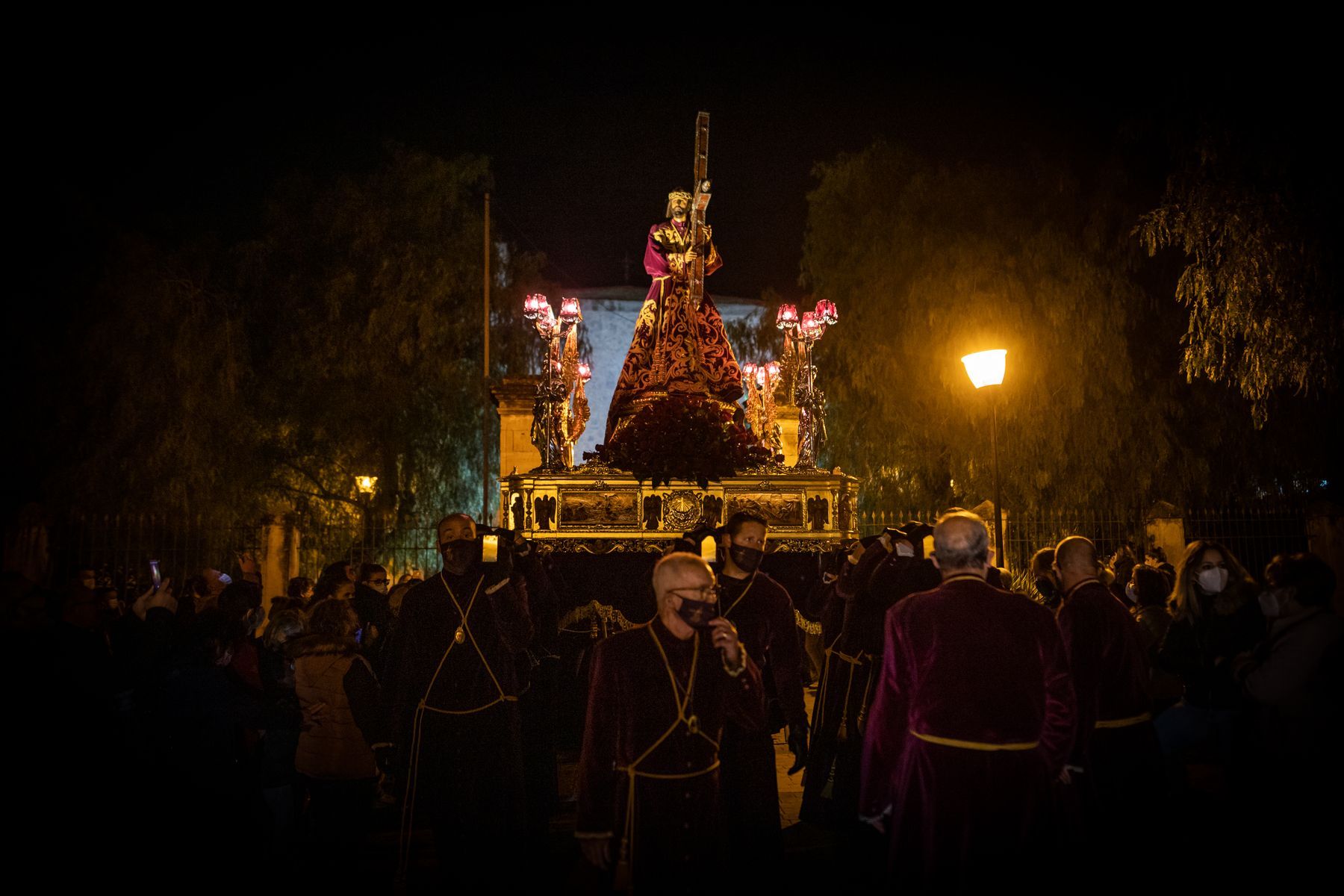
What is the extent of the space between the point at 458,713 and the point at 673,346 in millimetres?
5609

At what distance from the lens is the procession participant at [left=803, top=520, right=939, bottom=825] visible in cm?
611

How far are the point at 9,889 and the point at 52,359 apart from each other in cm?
1507

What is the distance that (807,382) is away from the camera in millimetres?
10430

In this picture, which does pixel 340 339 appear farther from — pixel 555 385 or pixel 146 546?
pixel 555 385

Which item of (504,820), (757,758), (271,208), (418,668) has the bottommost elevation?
(504,820)

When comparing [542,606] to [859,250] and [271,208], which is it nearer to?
[859,250]

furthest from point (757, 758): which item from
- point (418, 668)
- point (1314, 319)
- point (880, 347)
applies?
point (880, 347)

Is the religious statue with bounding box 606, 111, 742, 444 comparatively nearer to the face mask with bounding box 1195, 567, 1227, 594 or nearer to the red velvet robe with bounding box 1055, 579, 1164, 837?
the face mask with bounding box 1195, 567, 1227, 594

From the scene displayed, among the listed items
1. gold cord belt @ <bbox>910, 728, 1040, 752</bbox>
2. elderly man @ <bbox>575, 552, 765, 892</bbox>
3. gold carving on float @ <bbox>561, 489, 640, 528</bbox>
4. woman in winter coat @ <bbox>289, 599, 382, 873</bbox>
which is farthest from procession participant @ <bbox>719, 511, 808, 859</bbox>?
gold carving on float @ <bbox>561, 489, 640, 528</bbox>

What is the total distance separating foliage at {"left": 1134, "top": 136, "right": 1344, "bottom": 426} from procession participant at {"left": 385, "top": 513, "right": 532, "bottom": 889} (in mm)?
9532

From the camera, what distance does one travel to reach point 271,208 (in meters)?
23.6

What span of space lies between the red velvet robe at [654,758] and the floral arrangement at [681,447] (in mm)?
4890

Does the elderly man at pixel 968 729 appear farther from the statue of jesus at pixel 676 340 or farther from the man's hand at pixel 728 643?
the statue of jesus at pixel 676 340

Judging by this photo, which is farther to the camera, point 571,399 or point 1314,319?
point 571,399
